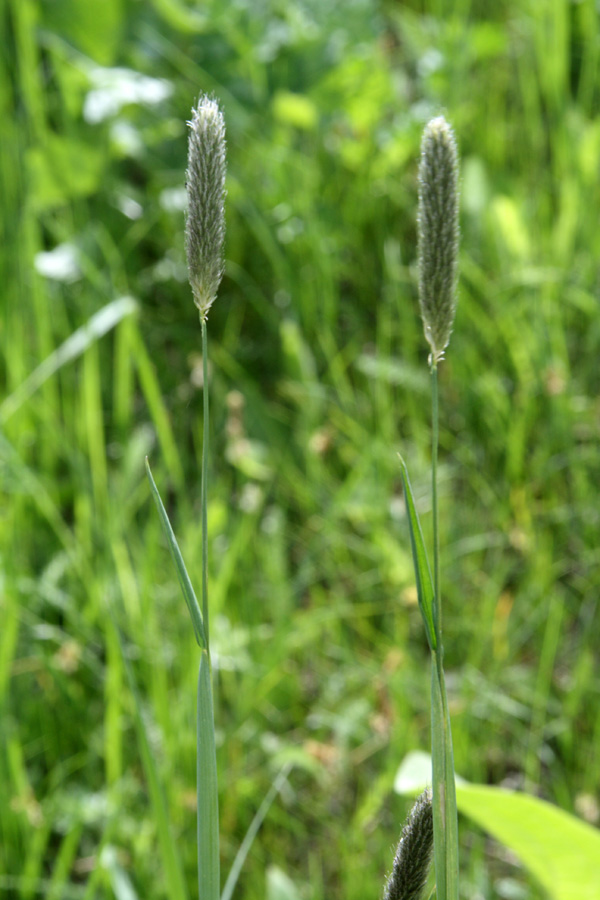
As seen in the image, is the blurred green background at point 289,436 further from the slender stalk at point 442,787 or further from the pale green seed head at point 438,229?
the pale green seed head at point 438,229

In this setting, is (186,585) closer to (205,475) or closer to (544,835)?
(205,475)

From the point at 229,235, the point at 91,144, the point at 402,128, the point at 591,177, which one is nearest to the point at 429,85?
the point at 402,128

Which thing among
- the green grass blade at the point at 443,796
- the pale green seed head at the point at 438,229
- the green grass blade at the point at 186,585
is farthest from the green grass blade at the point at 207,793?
the pale green seed head at the point at 438,229

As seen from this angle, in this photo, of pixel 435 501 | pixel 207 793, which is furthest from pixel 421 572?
pixel 207 793

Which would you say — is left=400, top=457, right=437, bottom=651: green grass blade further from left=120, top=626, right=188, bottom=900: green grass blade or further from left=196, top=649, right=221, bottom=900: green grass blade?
left=120, top=626, right=188, bottom=900: green grass blade

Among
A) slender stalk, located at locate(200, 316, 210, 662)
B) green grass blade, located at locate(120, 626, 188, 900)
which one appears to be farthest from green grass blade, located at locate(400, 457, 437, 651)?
green grass blade, located at locate(120, 626, 188, 900)
